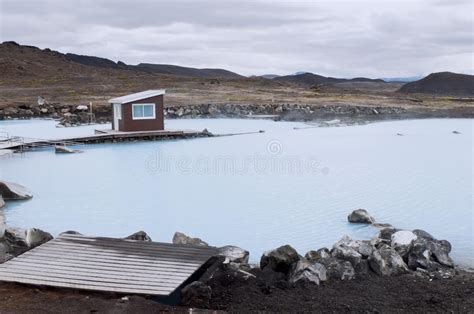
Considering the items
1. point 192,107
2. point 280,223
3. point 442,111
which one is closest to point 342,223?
point 280,223

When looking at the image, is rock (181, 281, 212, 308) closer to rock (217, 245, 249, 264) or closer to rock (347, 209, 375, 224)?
rock (217, 245, 249, 264)

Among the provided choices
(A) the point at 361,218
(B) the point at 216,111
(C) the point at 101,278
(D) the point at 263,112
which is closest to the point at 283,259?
(C) the point at 101,278

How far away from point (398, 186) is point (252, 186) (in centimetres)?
364

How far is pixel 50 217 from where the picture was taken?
10734 millimetres

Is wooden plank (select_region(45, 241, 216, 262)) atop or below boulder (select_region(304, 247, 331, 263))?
atop

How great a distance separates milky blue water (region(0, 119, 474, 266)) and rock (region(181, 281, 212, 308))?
A: 3.24 meters

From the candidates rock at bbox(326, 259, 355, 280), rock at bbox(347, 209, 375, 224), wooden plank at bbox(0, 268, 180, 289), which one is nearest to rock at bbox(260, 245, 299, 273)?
rock at bbox(326, 259, 355, 280)

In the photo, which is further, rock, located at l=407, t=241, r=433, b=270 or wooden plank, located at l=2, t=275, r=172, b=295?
rock, located at l=407, t=241, r=433, b=270

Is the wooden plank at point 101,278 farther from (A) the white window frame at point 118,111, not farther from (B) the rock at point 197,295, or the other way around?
(A) the white window frame at point 118,111

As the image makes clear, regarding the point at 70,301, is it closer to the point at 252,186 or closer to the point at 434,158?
the point at 252,186

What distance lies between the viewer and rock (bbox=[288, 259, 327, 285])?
602 centimetres

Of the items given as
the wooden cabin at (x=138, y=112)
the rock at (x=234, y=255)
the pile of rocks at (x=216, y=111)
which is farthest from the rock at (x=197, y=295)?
the pile of rocks at (x=216, y=111)

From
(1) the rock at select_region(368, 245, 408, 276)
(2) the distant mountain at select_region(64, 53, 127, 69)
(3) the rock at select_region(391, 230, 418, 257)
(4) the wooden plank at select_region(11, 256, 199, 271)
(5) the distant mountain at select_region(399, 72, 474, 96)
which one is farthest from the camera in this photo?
(2) the distant mountain at select_region(64, 53, 127, 69)

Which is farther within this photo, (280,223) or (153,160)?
(153,160)
